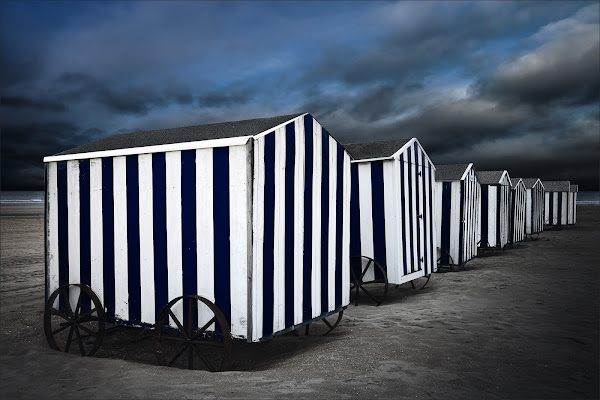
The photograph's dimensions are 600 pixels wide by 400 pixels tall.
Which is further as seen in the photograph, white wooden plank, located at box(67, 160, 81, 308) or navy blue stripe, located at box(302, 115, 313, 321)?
white wooden plank, located at box(67, 160, 81, 308)

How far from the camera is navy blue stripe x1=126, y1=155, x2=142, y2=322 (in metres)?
6.45

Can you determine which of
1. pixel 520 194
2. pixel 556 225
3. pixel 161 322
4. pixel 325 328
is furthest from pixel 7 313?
pixel 556 225

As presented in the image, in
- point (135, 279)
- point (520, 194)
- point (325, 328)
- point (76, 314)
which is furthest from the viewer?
point (520, 194)

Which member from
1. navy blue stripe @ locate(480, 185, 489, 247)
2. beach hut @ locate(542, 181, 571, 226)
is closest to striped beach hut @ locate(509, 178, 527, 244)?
navy blue stripe @ locate(480, 185, 489, 247)

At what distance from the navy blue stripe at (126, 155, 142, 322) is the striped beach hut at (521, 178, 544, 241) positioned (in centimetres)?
2502

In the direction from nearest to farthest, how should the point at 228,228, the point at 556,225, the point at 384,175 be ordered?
the point at 228,228 → the point at 384,175 → the point at 556,225

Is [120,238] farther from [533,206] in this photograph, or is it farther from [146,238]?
[533,206]

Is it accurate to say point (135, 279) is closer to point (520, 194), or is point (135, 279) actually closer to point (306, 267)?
point (306, 267)

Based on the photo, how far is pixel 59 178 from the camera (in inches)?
291

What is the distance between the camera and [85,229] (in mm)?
7148

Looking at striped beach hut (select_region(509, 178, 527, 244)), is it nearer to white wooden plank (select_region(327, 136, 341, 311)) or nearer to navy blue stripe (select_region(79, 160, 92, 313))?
white wooden plank (select_region(327, 136, 341, 311))

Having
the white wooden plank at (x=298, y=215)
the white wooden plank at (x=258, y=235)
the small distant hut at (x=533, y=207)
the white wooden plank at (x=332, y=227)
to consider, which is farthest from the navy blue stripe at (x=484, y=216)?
the white wooden plank at (x=258, y=235)

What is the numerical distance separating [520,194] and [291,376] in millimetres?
22004

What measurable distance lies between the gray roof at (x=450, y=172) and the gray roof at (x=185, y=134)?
10230 mm
